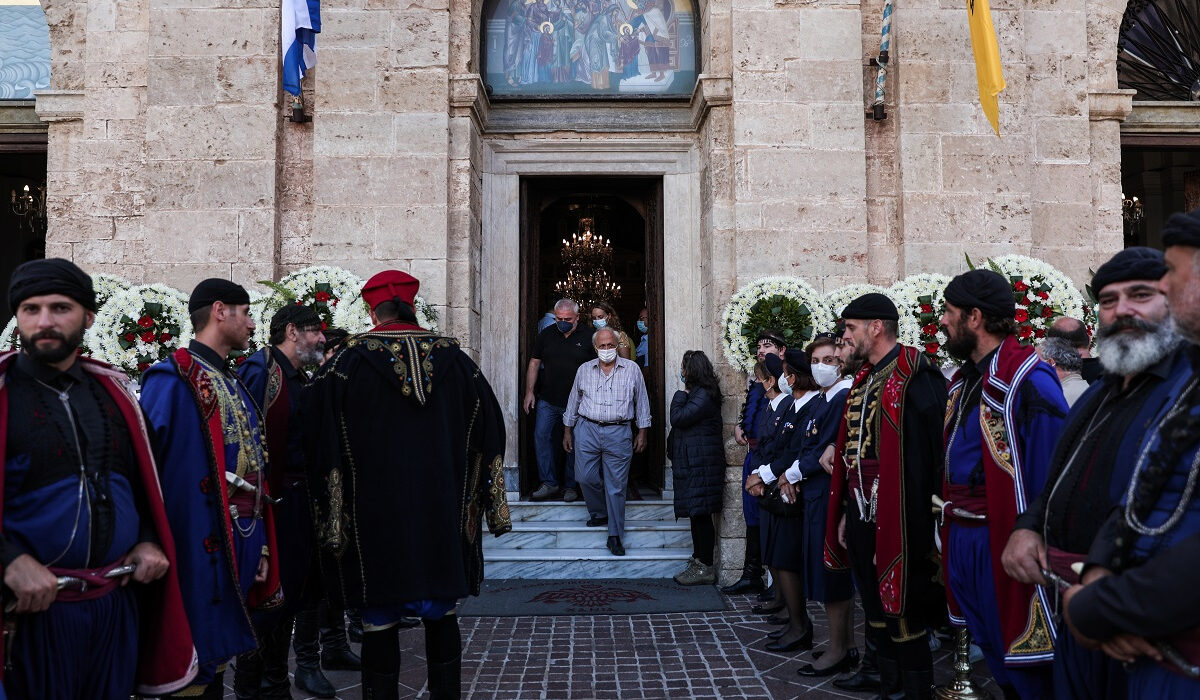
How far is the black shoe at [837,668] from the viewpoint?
5.29 m

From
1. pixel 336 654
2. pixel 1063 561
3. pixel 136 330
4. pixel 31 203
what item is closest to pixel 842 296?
pixel 336 654

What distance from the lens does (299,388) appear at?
16.3 feet

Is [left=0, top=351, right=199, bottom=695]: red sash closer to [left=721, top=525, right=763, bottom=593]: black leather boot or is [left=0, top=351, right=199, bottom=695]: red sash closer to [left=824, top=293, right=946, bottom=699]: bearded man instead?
[left=824, top=293, right=946, bottom=699]: bearded man

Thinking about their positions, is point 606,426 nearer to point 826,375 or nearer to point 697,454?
point 697,454

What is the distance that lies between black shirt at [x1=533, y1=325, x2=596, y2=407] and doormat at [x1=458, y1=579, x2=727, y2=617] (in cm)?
200

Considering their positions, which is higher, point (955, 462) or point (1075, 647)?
point (955, 462)

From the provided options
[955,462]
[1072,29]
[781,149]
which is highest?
[1072,29]

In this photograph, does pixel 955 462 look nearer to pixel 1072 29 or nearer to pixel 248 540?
pixel 248 540

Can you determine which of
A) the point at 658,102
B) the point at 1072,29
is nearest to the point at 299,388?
the point at 658,102

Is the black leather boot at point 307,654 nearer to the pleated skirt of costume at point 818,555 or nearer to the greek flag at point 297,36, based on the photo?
the pleated skirt of costume at point 818,555

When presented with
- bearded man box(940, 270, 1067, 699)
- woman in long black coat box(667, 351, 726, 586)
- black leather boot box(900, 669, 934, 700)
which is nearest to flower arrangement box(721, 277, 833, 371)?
woman in long black coat box(667, 351, 726, 586)

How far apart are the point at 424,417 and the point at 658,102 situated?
240 inches

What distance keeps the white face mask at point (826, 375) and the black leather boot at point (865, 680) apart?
157 cm

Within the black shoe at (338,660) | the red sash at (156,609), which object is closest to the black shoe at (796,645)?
the black shoe at (338,660)
